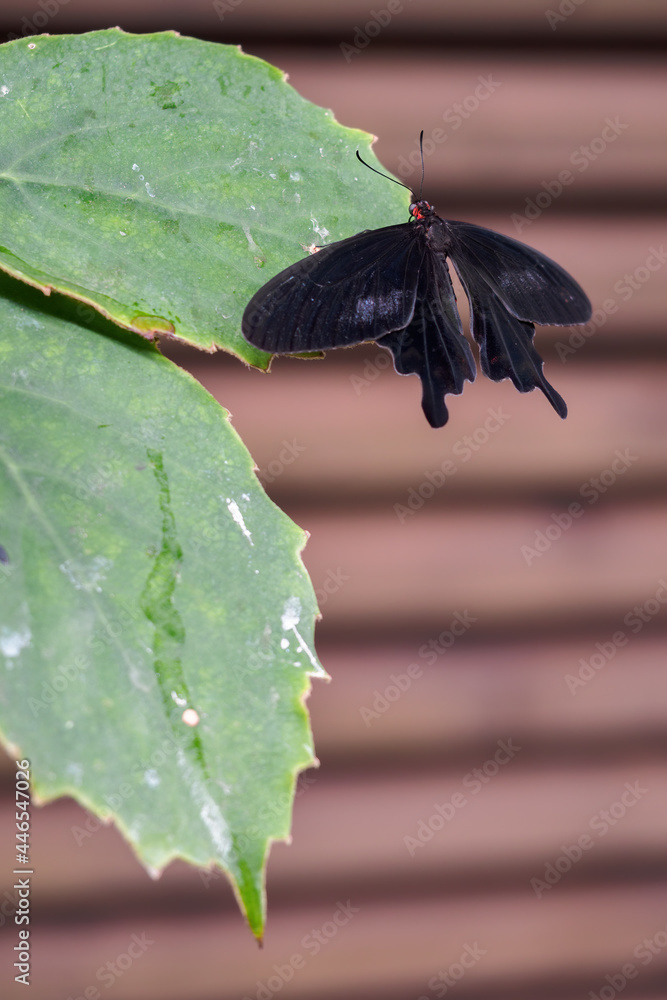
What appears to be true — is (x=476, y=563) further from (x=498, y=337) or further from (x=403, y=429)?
(x=498, y=337)

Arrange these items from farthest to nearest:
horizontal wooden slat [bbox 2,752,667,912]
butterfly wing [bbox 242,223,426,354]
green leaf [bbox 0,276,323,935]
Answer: horizontal wooden slat [bbox 2,752,667,912] < butterfly wing [bbox 242,223,426,354] < green leaf [bbox 0,276,323,935]

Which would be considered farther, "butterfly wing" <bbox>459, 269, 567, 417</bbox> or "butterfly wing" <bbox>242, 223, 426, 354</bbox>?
"butterfly wing" <bbox>459, 269, 567, 417</bbox>

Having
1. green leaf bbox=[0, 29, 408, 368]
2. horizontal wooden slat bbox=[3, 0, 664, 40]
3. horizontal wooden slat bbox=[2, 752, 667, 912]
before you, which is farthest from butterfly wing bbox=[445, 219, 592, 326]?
horizontal wooden slat bbox=[2, 752, 667, 912]

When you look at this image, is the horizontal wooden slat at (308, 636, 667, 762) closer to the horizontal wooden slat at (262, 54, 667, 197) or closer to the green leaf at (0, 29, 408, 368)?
the horizontal wooden slat at (262, 54, 667, 197)

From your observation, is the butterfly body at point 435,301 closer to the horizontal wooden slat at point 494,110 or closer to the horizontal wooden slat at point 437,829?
the horizontal wooden slat at point 494,110

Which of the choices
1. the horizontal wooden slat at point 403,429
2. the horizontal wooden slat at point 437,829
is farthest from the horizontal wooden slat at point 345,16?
the horizontal wooden slat at point 437,829

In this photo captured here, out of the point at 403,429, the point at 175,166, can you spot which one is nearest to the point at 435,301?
the point at 175,166

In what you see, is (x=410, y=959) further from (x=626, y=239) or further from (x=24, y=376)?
(x=24, y=376)
